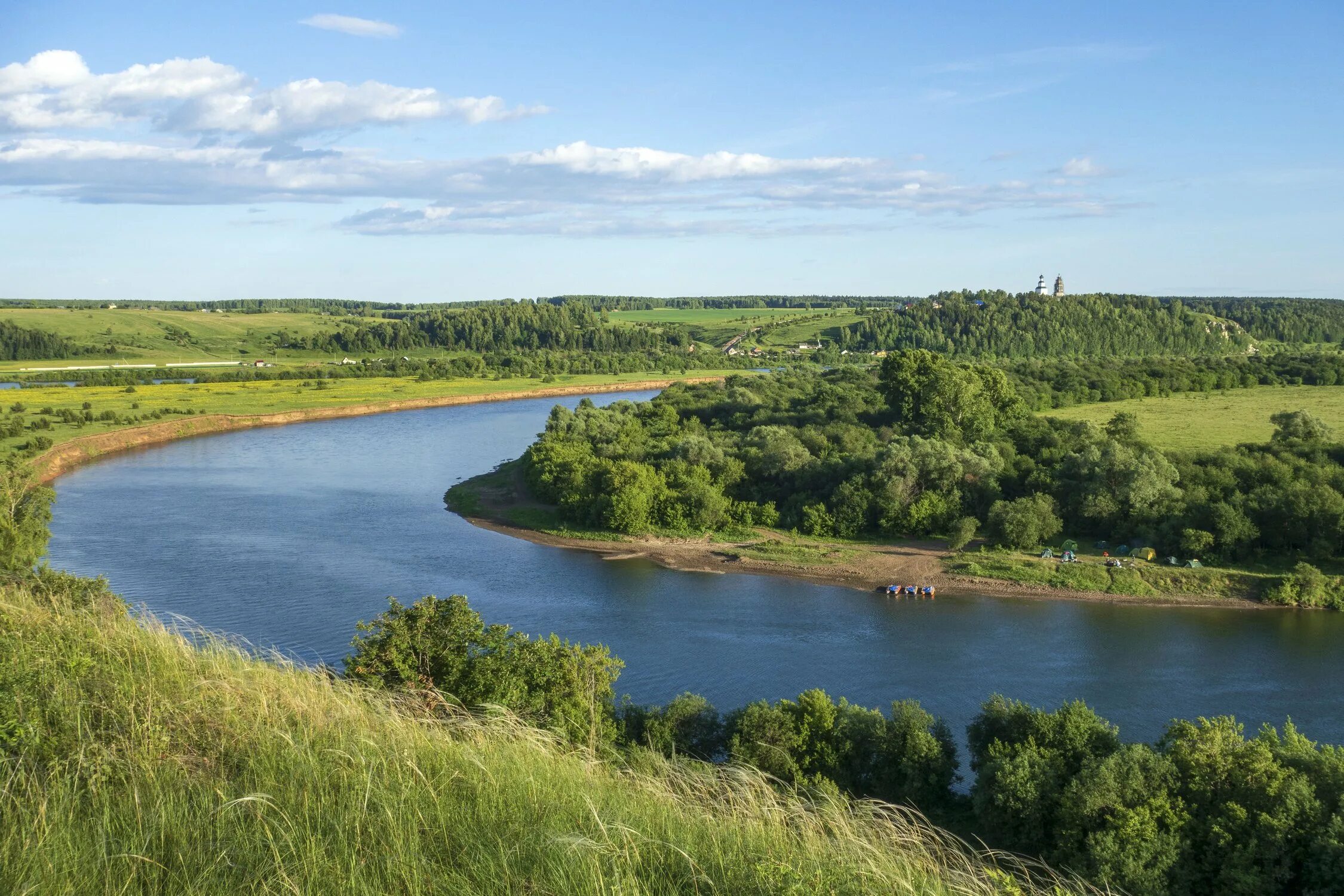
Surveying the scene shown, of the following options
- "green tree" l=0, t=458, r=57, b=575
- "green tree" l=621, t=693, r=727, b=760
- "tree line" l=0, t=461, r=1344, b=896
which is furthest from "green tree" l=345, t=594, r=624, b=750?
"green tree" l=0, t=458, r=57, b=575

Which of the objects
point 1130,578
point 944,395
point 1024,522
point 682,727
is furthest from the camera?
point 944,395

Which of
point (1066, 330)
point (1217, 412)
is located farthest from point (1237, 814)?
point (1066, 330)

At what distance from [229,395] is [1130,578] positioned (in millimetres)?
60106

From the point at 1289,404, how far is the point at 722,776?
5093 centimetres

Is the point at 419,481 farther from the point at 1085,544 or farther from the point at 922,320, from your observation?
the point at 922,320

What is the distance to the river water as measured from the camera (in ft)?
64.0

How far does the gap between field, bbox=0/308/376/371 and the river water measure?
66.4 m

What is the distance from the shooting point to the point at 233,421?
62.0 metres

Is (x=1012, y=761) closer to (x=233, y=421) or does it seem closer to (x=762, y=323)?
(x=233, y=421)

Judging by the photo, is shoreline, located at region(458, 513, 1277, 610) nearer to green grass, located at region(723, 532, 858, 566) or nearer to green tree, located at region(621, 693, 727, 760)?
green grass, located at region(723, 532, 858, 566)

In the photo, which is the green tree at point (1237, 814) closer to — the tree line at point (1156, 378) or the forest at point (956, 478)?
the forest at point (956, 478)

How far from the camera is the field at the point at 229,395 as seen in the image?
182 feet

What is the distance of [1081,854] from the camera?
37.9 ft

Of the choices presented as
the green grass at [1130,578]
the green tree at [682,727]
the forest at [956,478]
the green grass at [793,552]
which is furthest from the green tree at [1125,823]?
the green grass at [793,552]
